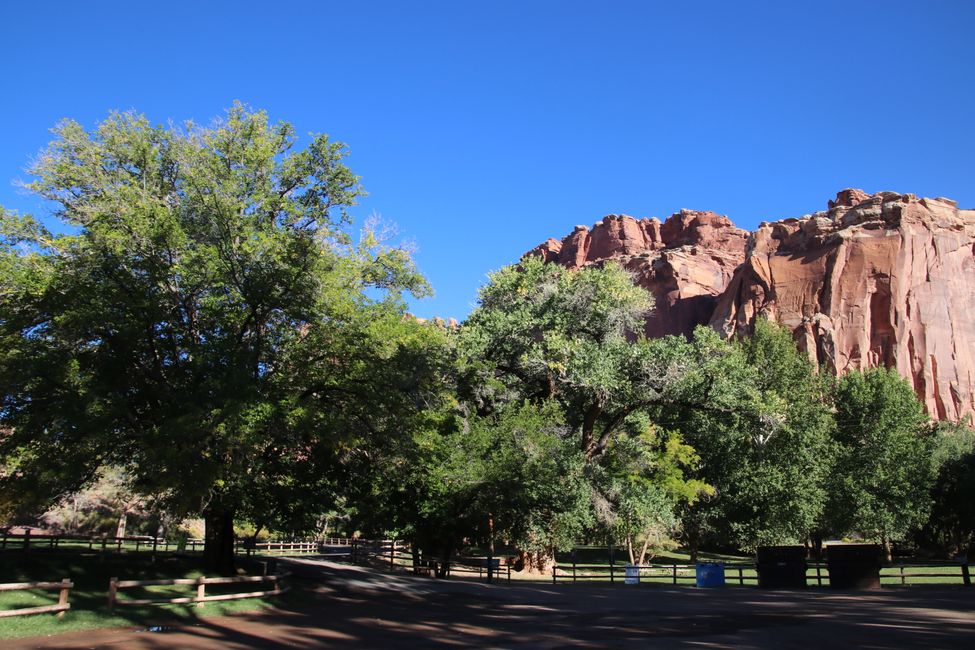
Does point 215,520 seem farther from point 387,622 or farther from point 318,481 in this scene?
point 387,622

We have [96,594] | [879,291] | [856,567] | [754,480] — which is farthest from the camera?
[879,291]

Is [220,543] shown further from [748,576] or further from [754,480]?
[754,480]

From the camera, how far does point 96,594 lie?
15547 mm

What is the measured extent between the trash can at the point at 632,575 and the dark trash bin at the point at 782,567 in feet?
15.4

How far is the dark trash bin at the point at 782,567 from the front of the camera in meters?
22.9

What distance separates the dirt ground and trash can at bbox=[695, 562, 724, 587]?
12.9 ft

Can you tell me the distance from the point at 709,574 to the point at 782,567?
2.78 metres

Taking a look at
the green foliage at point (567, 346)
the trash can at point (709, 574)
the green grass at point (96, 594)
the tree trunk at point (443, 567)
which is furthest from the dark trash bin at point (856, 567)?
the green grass at point (96, 594)

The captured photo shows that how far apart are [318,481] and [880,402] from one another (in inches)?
1773

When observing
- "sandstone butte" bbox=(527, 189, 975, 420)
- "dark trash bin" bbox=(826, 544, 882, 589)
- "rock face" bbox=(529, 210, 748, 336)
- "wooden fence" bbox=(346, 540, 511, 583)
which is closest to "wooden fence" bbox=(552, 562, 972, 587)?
"dark trash bin" bbox=(826, 544, 882, 589)

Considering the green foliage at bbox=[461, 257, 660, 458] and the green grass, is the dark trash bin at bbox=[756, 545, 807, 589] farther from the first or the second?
the green grass

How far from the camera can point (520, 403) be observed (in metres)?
29.4

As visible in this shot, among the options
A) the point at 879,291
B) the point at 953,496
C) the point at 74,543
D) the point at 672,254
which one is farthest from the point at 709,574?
the point at 672,254

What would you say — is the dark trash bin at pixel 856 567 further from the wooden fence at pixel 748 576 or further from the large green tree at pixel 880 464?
the large green tree at pixel 880 464
